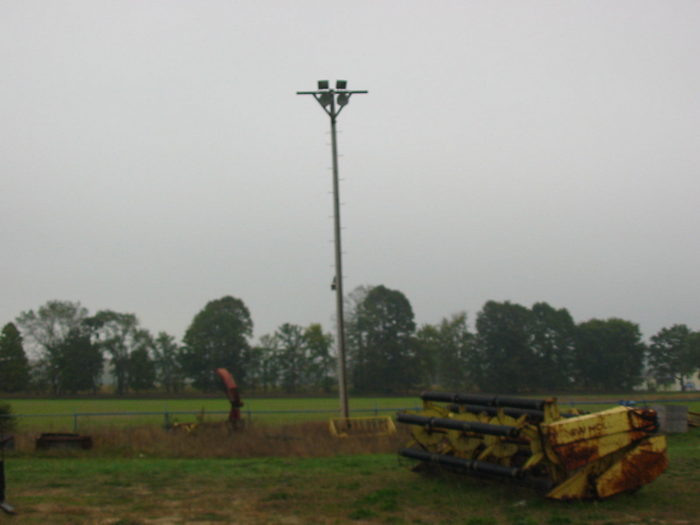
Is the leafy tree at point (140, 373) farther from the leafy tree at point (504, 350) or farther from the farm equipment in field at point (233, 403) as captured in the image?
the farm equipment in field at point (233, 403)

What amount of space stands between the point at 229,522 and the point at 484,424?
12.6 ft

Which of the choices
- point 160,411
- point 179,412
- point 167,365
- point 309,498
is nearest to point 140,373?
point 167,365

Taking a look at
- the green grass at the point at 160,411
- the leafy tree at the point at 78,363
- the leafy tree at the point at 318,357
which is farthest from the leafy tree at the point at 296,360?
the green grass at the point at 160,411

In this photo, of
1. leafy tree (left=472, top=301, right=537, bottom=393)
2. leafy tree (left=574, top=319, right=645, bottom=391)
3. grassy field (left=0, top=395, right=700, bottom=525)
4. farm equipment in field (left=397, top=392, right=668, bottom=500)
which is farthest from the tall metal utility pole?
leafy tree (left=574, top=319, right=645, bottom=391)

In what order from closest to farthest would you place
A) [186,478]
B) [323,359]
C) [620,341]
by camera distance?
[186,478], [620,341], [323,359]

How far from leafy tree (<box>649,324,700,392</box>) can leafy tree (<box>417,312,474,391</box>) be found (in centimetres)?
2571

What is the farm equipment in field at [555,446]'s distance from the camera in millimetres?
8867

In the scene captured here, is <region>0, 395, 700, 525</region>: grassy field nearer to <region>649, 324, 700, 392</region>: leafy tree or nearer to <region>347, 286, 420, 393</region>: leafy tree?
<region>347, 286, 420, 393</region>: leafy tree

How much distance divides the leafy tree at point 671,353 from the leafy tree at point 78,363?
74.9 meters

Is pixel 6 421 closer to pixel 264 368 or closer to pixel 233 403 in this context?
pixel 233 403

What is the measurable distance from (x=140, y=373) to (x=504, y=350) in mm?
48924

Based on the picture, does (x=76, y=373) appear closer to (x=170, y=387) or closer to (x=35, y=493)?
(x=170, y=387)

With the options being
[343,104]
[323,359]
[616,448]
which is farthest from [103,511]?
[323,359]

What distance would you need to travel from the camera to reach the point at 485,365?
81562mm
